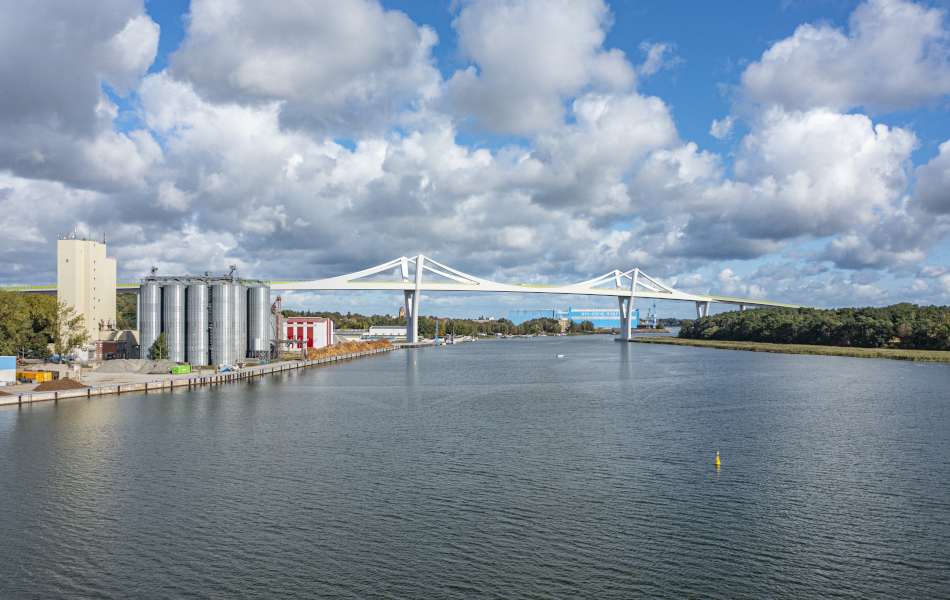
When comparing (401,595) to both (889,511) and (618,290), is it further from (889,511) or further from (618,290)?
(618,290)

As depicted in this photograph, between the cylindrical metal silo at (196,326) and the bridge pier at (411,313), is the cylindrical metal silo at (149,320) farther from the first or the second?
the bridge pier at (411,313)

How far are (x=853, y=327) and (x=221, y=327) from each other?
6968cm

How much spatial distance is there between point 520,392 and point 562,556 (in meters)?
24.5

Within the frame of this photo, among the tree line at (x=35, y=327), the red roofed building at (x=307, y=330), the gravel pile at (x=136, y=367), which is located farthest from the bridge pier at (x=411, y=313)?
the gravel pile at (x=136, y=367)

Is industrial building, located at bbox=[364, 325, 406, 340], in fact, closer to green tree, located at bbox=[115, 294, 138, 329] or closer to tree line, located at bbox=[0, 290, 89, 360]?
green tree, located at bbox=[115, 294, 138, 329]

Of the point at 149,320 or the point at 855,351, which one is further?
the point at 855,351

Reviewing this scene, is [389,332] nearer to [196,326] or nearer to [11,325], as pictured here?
[196,326]

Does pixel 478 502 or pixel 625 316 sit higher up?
pixel 625 316

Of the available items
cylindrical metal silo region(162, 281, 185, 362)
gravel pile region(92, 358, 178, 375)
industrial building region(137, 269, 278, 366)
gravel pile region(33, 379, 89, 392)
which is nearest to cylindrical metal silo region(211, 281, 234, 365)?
industrial building region(137, 269, 278, 366)

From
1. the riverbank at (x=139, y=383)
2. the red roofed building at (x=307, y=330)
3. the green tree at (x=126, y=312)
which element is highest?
the green tree at (x=126, y=312)

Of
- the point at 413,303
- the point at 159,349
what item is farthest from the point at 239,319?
the point at 413,303

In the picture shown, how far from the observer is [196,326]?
50.0 metres

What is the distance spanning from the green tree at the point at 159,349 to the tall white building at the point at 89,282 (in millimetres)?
7959

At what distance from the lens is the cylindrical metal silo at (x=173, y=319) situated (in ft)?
163
